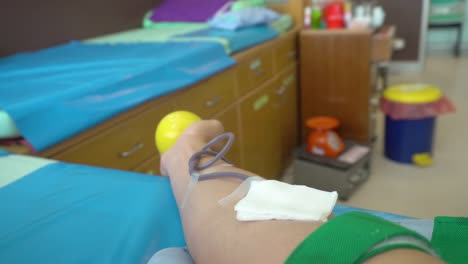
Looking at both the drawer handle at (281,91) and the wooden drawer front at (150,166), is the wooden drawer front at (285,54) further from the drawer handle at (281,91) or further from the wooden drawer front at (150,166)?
the wooden drawer front at (150,166)

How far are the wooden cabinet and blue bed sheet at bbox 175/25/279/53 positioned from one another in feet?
0.79

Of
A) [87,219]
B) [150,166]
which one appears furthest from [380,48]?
[87,219]

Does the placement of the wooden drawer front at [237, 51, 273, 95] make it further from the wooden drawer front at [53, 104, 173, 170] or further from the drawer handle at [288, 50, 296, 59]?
the wooden drawer front at [53, 104, 173, 170]

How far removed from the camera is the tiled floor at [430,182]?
1725 millimetres

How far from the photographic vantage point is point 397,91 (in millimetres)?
2119

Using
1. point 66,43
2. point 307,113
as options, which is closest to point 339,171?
point 307,113

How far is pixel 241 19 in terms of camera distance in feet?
6.14

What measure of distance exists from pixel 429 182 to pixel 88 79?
5.63 ft

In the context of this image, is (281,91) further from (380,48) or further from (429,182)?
(429,182)

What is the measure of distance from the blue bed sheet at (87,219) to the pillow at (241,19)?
141 cm

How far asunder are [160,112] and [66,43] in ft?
2.86

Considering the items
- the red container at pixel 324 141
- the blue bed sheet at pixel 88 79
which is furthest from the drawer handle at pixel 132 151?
the red container at pixel 324 141

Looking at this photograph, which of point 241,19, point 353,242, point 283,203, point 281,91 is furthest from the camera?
point 281,91

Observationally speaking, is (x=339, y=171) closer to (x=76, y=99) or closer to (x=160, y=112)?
(x=160, y=112)
